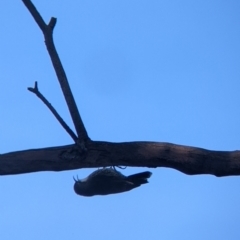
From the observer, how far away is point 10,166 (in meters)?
3.25

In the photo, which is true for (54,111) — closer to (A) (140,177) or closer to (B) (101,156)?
(B) (101,156)

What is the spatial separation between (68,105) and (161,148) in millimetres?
666

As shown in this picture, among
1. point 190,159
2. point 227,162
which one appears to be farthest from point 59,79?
point 227,162

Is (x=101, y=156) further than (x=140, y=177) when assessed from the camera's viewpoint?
No

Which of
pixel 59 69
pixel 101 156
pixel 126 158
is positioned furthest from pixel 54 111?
pixel 126 158

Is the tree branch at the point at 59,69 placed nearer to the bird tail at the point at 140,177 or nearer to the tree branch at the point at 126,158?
the tree branch at the point at 126,158

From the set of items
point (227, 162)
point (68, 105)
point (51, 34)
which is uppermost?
point (51, 34)

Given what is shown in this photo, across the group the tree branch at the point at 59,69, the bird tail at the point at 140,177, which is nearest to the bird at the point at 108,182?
the bird tail at the point at 140,177

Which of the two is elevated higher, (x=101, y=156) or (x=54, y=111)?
(x=54, y=111)

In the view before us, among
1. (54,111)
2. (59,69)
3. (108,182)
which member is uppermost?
(59,69)

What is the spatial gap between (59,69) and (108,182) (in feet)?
2.65

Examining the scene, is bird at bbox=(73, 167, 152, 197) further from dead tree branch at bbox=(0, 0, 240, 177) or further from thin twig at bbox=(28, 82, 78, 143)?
thin twig at bbox=(28, 82, 78, 143)

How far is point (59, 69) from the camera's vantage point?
3258 millimetres

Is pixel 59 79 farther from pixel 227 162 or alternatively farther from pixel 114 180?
pixel 227 162
